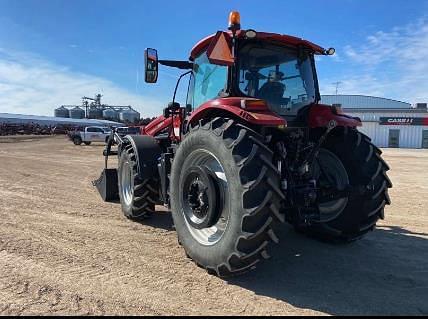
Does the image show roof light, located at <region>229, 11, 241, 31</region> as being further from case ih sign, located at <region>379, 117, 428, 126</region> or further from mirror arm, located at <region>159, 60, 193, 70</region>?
case ih sign, located at <region>379, 117, 428, 126</region>

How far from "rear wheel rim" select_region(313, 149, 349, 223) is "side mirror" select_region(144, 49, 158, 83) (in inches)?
102

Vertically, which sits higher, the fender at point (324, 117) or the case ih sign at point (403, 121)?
the case ih sign at point (403, 121)

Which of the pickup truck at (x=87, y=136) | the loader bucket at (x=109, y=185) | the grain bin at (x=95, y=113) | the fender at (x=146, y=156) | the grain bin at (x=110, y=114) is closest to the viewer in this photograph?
the fender at (x=146, y=156)

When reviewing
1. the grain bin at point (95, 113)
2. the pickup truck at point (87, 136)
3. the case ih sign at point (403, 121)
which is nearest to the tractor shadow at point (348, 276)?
the pickup truck at point (87, 136)

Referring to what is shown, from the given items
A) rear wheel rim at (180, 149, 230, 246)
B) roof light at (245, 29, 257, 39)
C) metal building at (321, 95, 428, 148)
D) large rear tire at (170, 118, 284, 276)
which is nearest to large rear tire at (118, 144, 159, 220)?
large rear tire at (170, 118, 284, 276)

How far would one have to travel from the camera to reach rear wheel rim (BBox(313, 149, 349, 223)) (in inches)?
220

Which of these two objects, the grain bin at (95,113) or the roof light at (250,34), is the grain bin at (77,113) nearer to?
the grain bin at (95,113)

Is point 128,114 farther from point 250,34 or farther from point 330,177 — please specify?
point 250,34

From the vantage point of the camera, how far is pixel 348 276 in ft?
15.4

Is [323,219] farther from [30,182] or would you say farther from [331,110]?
[30,182]

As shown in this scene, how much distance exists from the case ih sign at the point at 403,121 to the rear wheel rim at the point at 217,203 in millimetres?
51585

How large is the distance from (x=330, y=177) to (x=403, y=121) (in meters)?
50.6

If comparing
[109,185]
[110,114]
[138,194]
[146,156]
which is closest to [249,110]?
[146,156]

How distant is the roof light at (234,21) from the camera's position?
4.75 metres
